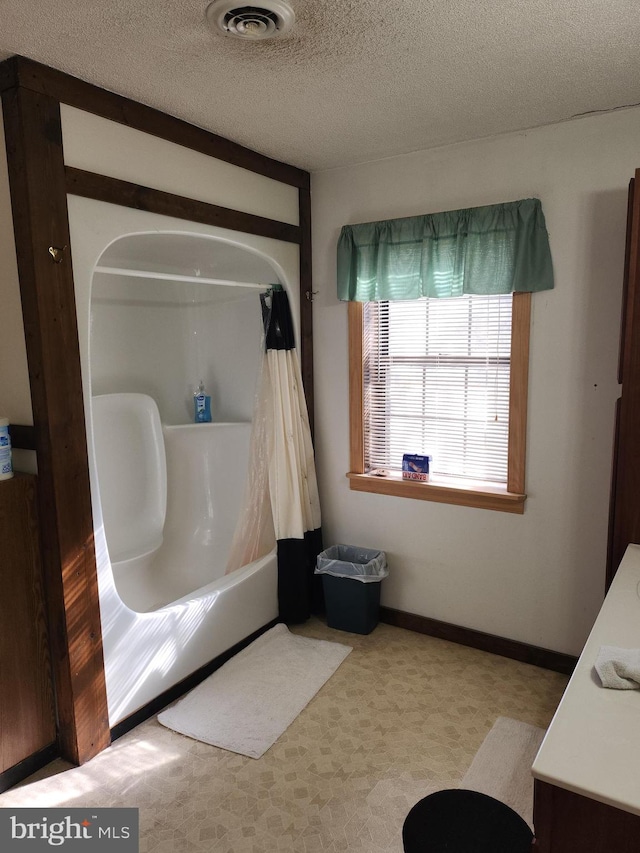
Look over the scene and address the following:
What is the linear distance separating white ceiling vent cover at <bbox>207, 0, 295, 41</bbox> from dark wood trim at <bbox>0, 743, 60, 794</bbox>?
98.7 inches

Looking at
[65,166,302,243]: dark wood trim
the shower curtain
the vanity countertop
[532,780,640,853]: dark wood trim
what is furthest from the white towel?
[65,166,302,243]: dark wood trim

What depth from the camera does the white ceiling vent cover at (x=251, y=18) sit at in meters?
1.55

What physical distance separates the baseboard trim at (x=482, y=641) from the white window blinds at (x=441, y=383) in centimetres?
79

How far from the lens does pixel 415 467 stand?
302 centimetres

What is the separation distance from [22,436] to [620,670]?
1982 millimetres

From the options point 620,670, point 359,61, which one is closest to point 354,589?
point 620,670

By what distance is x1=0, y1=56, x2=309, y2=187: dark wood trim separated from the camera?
1.87 metres

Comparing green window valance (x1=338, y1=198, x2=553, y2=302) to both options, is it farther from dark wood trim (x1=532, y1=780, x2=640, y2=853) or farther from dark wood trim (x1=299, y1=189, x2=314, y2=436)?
dark wood trim (x1=532, y1=780, x2=640, y2=853)

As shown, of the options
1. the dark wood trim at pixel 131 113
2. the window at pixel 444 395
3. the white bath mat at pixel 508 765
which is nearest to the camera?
the dark wood trim at pixel 131 113

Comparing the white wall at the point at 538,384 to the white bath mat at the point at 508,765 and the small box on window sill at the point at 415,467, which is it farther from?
the white bath mat at the point at 508,765

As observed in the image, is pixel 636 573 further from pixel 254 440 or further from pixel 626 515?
pixel 254 440

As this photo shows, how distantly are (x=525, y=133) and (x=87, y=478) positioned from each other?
2.33 m

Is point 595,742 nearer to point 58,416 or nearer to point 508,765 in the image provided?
point 508,765

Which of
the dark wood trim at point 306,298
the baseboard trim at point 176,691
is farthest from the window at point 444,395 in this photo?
the baseboard trim at point 176,691
